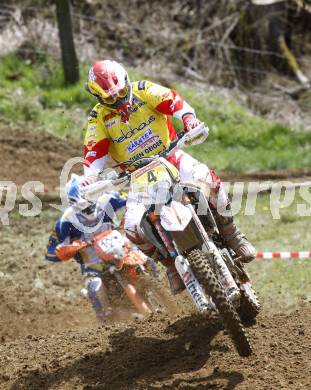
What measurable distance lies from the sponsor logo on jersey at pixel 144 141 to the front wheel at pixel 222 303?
1.40m

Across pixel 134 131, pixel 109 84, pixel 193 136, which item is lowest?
pixel 134 131

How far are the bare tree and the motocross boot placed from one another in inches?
421

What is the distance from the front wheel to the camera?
5.78m

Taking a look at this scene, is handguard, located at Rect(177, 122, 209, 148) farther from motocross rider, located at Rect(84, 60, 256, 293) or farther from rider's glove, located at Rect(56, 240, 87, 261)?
rider's glove, located at Rect(56, 240, 87, 261)

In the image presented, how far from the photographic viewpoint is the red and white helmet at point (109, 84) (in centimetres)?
655

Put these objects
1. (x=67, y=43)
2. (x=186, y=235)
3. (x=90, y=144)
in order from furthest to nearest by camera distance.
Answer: (x=67, y=43) → (x=90, y=144) → (x=186, y=235)

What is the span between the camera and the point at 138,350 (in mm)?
6738

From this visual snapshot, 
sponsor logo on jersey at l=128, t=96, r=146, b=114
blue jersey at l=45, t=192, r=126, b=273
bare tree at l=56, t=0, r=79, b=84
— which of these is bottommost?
bare tree at l=56, t=0, r=79, b=84

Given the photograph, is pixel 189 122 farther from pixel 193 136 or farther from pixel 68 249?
pixel 68 249

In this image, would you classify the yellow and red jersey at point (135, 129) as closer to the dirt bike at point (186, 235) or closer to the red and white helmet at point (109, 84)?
the red and white helmet at point (109, 84)

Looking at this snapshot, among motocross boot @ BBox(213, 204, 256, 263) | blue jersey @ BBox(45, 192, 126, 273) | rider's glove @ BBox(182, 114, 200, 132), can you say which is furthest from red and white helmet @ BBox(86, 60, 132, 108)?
blue jersey @ BBox(45, 192, 126, 273)

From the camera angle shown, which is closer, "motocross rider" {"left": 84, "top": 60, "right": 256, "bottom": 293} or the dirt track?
the dirt track

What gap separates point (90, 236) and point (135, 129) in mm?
2440

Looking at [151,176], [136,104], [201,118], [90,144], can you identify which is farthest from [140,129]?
[201,118]
